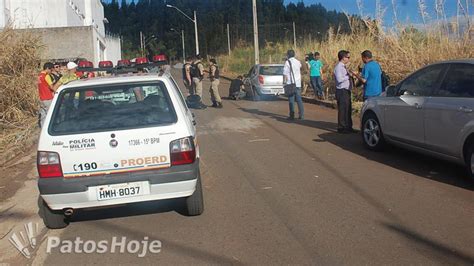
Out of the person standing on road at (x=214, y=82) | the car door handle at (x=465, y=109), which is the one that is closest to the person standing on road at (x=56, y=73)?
the person standing on road at (x=214, y=82)

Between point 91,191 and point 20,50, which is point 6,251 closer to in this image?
point 91,191

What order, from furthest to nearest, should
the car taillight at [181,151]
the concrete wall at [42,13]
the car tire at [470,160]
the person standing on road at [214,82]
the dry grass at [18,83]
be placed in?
the concrete wall at [42,13] < the person standing on road at [214,82] < the dry grass at [18,83] < the car tire at [470,160] < the car taillight at [181,151]

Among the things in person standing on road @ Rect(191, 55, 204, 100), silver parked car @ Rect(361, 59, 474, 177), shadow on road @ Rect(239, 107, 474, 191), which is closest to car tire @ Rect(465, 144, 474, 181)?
silver parked car @ Rect(361, 59, 474, 177)

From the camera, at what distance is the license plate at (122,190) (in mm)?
5246

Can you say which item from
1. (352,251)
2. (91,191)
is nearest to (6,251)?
(91,191)

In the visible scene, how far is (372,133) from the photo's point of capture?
9.09 m

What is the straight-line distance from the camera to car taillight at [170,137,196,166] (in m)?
5.32

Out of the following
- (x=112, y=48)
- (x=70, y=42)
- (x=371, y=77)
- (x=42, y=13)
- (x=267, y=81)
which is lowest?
(x=371, y=77)

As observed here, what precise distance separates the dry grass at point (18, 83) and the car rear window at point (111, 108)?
22.1 ft

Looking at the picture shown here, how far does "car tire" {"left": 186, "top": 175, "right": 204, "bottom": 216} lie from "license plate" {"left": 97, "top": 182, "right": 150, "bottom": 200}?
0.57 meters

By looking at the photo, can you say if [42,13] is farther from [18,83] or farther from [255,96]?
[18,83]

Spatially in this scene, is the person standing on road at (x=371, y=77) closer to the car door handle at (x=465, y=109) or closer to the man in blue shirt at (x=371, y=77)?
the man in blue shirt at (x=371, y=77)

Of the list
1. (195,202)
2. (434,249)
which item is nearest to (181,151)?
(195,202)

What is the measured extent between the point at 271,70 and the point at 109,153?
15374mm
